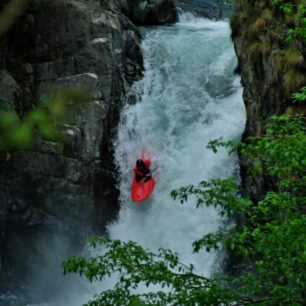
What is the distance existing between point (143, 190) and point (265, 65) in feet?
12.9

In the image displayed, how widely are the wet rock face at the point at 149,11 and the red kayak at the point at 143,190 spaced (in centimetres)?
698

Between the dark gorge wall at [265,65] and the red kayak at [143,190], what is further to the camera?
the red kayak at [143,190]

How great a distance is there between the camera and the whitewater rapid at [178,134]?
34.7ft

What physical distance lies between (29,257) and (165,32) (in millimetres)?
8096

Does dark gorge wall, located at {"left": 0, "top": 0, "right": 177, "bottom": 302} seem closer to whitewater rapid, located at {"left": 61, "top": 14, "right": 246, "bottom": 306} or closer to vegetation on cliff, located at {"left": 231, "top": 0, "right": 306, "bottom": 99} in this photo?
whitewater rapid, located at {"left": 61, "top": 14, "right": 246, "bottom": 306}

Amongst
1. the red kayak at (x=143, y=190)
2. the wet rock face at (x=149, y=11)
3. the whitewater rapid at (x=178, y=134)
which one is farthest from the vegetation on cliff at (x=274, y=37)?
the wet rock face at (x=149, y=11)

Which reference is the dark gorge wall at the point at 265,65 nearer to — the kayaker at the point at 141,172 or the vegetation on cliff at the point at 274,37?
the vegetation on cliff at the point at 274,37

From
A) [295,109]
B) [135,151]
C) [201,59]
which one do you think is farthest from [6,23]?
[201,59]

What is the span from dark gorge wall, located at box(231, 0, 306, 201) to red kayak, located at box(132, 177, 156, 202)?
2141 mm

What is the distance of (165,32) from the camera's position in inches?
587

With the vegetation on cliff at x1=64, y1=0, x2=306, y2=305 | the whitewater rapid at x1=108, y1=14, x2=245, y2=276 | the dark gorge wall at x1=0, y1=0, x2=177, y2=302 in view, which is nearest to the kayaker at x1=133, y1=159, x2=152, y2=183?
Result: the whitewater rapid at x1=108, y1=14, x2=245, y2=276

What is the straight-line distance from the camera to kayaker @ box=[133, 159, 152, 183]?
10.8 metres

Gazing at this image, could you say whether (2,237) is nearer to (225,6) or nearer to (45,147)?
(45,147)

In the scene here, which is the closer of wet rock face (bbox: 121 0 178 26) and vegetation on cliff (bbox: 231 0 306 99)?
vegetation on cliff (bbox: 231 0 306 99)
